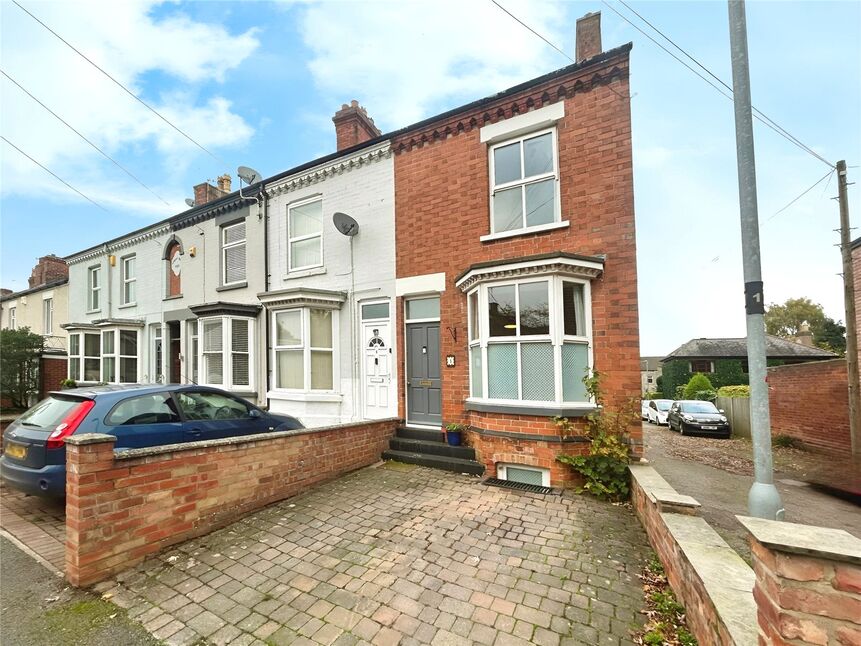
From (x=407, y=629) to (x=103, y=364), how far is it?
15373 millimetres

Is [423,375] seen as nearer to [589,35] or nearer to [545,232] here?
[545,232]

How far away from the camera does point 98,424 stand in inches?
182

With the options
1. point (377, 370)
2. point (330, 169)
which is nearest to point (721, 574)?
point (377, 370)

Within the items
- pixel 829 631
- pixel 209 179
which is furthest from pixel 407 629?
pixel 209 179

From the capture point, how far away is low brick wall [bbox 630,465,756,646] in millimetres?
2029

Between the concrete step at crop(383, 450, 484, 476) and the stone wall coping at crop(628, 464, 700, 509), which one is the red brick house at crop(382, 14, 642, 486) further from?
the stone wall coping at crop(628, 464, 700, 509)

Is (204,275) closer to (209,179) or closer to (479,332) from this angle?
(209,179)

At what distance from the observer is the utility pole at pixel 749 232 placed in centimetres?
363

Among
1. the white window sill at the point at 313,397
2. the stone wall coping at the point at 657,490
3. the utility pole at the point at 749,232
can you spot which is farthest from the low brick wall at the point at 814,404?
the white window sill at the point at 313,397

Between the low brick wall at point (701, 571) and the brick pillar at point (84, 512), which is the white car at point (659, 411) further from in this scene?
the brick pillar at point (84, 512)

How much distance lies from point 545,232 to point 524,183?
1.06 meters

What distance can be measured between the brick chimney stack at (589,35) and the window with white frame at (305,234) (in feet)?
20.9

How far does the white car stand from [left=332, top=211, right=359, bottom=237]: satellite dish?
18806 millimetres

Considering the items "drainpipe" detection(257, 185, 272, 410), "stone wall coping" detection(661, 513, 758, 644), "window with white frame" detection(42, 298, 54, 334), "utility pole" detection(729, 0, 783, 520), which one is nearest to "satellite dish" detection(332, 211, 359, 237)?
"drainpipe" detection(257, 185, 272, 410)
